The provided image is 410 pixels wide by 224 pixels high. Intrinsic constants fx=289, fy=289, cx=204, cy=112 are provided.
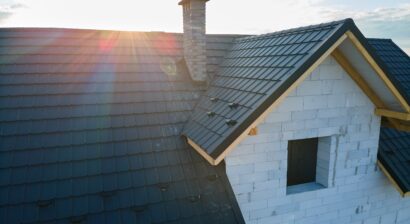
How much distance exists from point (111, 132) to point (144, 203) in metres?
1.47

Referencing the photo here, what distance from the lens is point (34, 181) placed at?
4508 mm

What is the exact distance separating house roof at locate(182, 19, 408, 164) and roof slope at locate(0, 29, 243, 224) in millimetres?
573

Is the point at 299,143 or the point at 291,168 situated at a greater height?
the point at 299,143

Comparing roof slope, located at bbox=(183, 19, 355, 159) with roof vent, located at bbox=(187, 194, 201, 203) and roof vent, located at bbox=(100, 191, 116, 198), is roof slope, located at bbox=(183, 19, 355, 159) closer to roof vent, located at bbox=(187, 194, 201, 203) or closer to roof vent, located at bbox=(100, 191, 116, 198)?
roof vent, located at bbox=(187, 194, 201, 203)

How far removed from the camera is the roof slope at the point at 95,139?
176 inches

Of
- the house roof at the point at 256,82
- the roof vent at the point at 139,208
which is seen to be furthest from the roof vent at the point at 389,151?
the roof vent at the point at 139,208

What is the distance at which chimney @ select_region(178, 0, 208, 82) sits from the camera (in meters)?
6.51

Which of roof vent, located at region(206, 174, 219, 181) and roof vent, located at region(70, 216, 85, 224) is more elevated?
roof vent, located at region(206, 174, 219, 181)

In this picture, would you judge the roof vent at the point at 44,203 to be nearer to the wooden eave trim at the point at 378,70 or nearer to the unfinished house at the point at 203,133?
the unfinished house at the point at 203,133

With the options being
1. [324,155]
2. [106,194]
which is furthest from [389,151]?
[106,194]

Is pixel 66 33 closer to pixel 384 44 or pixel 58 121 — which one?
pixel 58 121

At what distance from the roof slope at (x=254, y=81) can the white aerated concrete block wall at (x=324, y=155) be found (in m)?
0.53

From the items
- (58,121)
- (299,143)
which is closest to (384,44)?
(299,143)

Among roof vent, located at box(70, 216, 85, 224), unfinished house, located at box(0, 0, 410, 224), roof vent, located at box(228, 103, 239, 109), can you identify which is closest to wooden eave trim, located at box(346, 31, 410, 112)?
unfinished house, located at box(0, 0, 410, 224)
